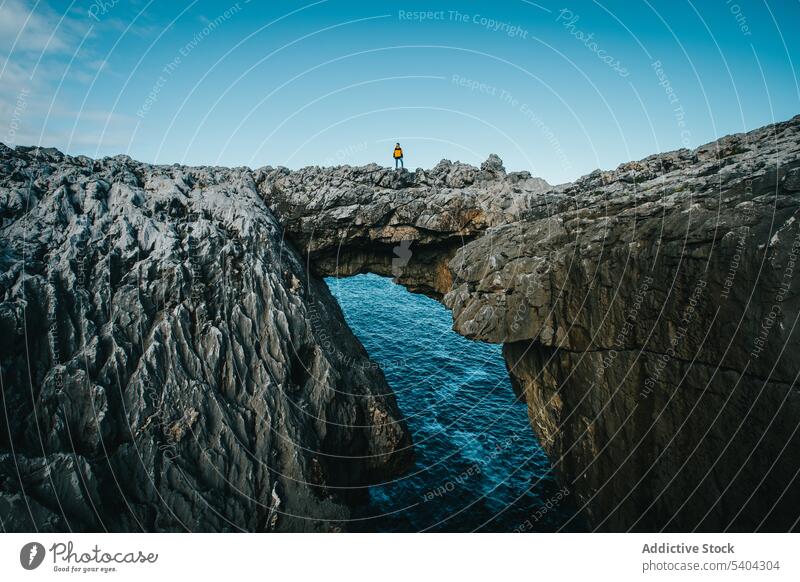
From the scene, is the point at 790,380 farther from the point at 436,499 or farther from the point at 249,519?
the point at 249,519

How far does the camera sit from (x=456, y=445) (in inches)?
1266


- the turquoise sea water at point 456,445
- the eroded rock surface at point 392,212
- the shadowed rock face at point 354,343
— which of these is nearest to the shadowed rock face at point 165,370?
the shadowed rock face at point 354,343

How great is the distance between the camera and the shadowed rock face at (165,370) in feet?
61.9

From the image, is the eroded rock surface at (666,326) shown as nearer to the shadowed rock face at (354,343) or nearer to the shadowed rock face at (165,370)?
the shadowed rock face at (354,343)

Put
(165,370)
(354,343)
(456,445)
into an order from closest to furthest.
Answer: (165,370) < (456,445) < (354,343)

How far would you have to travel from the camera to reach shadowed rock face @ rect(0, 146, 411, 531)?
18859mm

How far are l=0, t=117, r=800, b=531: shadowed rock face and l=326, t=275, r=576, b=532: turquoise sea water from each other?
103 inches

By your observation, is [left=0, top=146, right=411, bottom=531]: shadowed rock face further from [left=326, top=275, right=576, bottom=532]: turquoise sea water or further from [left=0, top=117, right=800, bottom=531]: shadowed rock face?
[left=326, top=275, right=576, bottom=532]: turquoise sea water

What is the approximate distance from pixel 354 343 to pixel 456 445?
12.3 m

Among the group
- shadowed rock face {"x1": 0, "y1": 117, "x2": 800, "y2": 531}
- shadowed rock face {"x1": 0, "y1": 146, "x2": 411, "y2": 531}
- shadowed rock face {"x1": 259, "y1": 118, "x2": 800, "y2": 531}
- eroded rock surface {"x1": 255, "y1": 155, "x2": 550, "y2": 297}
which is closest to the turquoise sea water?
shadowed rock face {"x1": 0, "y1": 117, "x2": 800, "y2": 531}

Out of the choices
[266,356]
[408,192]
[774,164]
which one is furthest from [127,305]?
[774,164]

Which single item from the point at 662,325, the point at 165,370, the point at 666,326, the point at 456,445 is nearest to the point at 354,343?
the point at 456,445

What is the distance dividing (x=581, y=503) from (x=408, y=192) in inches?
1064

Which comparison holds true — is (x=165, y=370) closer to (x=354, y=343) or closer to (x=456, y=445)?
(x=354, y=343)
